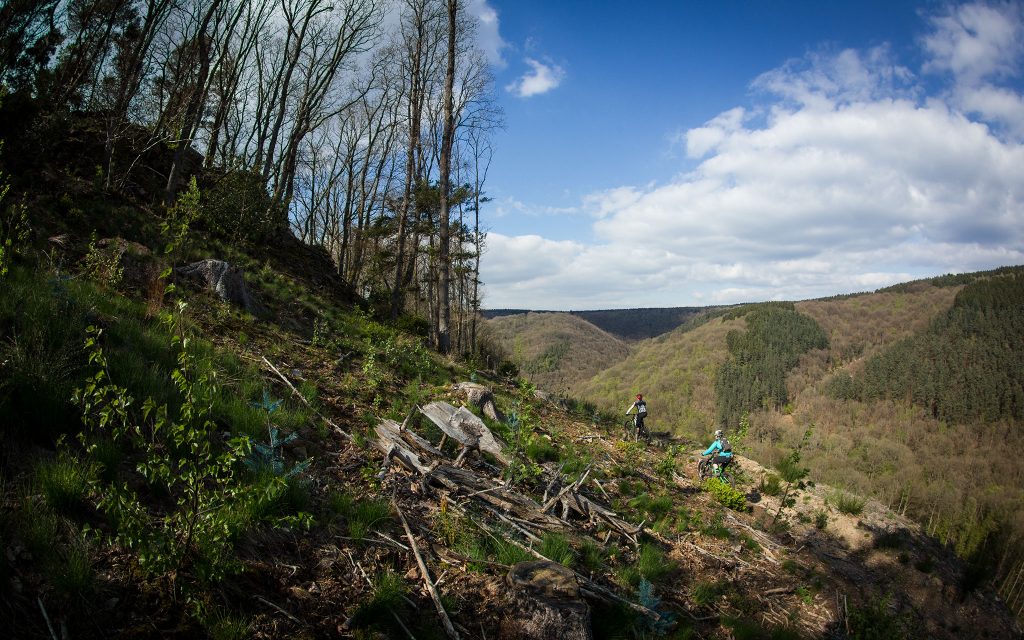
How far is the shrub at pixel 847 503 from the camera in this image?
10547 millimetres

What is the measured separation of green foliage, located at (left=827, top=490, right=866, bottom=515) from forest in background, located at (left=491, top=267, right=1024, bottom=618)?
45861 mm

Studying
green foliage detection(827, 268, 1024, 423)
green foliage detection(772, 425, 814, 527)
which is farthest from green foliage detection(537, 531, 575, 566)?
green foliage detection(827, 268, 1024, 423)

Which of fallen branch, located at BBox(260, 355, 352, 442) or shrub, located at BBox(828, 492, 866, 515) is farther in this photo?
shrub, located at BBox(828, 492, 866, 515)

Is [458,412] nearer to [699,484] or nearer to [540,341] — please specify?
[699,484]

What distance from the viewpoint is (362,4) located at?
1583cm

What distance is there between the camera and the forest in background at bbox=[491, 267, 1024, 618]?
7712 centimetres

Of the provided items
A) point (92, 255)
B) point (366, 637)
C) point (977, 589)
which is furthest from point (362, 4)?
point (977, 589)

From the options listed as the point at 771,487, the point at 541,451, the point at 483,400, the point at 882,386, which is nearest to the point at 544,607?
the point at 541,451

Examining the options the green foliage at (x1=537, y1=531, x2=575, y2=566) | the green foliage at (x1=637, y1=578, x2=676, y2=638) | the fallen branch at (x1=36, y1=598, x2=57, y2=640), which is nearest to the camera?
the fallen branch at (x1=36, y1=598, x2=57, y2=640)

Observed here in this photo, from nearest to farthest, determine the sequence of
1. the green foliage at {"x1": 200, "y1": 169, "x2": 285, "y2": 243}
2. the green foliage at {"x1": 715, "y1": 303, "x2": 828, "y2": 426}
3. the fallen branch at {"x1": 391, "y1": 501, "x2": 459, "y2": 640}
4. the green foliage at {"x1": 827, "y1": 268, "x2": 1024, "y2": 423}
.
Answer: the fallen branch at {"x1": 391, "y1": 501, "x2": 459, "y2": 640}, the green foliage at {"x1": 200, "y1": 169, "x2": 285, "y2": 243}, the green foliage at {"x1": 827, "y1": 268, "x2": 1024, "y2": 423}, the green foliage at {"x1": 715, "y1": 303, "x2": 828, "y2": 426}

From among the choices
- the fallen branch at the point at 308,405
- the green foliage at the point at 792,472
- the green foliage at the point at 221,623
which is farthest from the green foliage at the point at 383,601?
the green foliage at the point at 792,472

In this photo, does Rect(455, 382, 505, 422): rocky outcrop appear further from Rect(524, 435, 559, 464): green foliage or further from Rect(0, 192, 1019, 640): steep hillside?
Rect(524, 435, 559, 464): green foliage

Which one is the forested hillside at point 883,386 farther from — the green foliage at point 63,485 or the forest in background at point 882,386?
the green foliage at point 63,485

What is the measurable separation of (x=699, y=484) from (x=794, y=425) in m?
118
